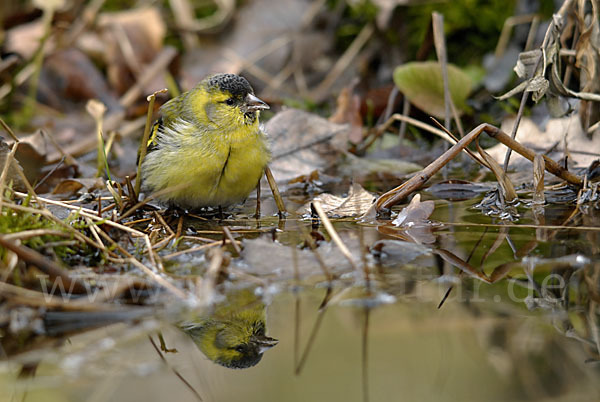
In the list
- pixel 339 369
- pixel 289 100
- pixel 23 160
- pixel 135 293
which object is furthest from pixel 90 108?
pixel 339 369

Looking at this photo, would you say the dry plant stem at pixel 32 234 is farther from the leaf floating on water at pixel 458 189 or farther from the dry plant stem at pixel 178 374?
the leaf floating on water at pixel 458 189

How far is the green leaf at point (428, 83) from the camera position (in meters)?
4.91

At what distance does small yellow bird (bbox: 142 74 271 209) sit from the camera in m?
3.72

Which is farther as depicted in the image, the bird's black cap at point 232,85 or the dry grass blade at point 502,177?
the bird's black cap at point 232,85

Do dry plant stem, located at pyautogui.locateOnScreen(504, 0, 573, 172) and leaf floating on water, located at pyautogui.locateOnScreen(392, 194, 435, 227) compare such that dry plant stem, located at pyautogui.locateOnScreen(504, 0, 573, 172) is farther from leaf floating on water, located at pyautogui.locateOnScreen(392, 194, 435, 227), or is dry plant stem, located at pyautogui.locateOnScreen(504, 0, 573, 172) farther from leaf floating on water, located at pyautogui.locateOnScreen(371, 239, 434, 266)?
leaf floating on water, located at pyautogui.locateOnScreen(371, 239, 434, 266)

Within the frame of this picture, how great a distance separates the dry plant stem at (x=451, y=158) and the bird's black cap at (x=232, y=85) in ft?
3.69

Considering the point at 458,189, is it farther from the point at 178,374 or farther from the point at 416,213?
the point at 178,374

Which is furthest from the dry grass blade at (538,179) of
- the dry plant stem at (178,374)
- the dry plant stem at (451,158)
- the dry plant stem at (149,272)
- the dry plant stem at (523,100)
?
the dry plant stem at (178,374)

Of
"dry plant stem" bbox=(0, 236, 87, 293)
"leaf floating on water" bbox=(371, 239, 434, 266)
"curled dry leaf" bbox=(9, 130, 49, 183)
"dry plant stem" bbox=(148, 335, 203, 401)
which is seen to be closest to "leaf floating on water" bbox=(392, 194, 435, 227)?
"leaf floating on water" bbox=(371, 239, 434, 266)

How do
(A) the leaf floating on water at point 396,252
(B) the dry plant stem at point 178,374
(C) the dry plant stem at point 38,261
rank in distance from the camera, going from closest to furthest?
1. (B) the dry plant stem at point 178,374
2. (C) the dry plant stem at point 38,261
3. (A) the leaf floating on water at point 396,252

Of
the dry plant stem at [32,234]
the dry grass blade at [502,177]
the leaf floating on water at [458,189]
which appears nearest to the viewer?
the dry plant stem at [32,234]

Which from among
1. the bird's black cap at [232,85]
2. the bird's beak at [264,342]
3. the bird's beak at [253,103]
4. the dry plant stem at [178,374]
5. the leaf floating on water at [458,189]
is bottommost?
the leaf floating on water at [458,189]

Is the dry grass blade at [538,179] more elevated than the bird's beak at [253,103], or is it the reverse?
the bird's beak at [253,103]

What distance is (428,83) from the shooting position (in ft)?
16.2
